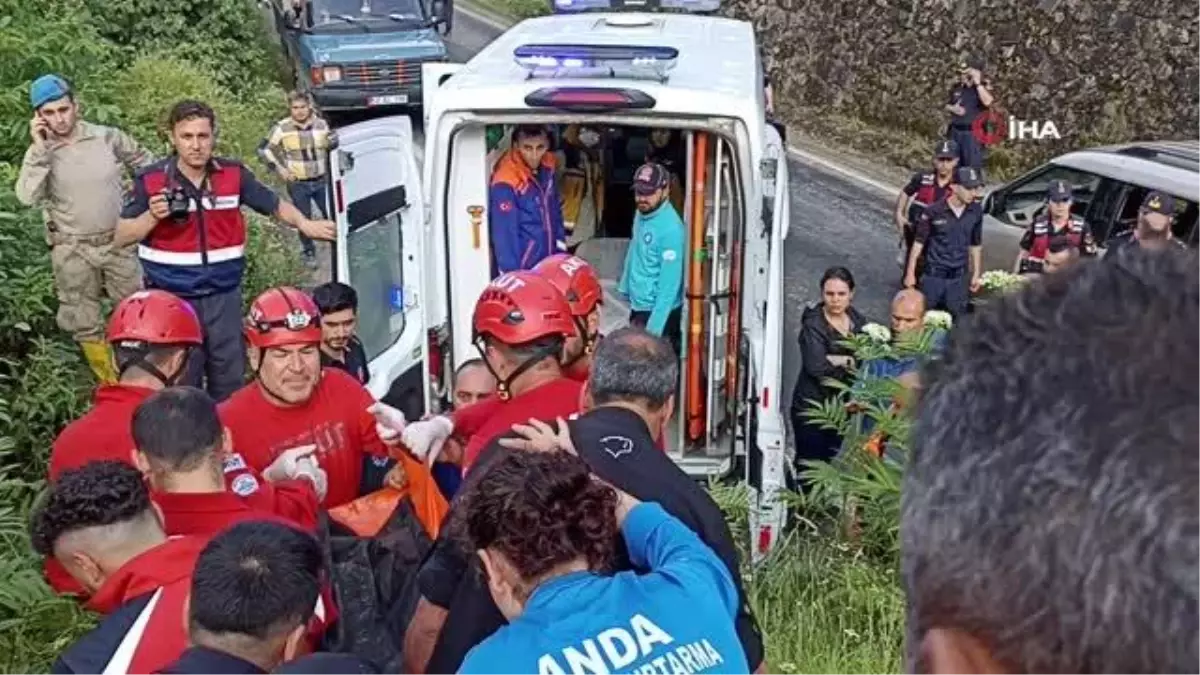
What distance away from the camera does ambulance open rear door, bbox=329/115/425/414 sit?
610 cm

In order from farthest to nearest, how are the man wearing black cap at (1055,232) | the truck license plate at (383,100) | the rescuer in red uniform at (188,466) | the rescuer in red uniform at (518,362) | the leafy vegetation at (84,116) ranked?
the truck license plate at (383,100), the man wearing black cap at (1055,232), the leafy vegetation at (84,116), the rescuer in red uniform at (518,362), the rescuer in red uniform at (188,466)

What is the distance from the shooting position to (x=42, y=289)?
7.35 meters

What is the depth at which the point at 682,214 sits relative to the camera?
6852 mm

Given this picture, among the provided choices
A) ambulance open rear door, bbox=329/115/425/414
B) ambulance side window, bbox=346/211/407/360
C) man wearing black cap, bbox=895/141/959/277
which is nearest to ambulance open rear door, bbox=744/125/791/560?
ambulance open rear door, bbox=329/115/425/414

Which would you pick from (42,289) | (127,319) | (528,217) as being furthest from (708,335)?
(42,289)

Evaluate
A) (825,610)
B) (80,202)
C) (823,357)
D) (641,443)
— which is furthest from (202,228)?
(641,443)

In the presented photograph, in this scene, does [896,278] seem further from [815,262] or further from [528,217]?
[528,217]

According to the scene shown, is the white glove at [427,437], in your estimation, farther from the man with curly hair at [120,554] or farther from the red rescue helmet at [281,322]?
the man with curly hair at [120,554]

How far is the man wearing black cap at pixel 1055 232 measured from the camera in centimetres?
836

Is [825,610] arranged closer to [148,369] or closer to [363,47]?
[148,369]

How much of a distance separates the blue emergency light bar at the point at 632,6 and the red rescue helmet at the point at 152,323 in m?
6.49

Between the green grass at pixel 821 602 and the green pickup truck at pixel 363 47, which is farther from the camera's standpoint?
the green pickup truck at pixel 363 47

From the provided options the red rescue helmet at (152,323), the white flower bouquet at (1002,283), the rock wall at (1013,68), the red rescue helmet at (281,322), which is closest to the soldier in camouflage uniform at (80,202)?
the red rescue helmet at (152,323)

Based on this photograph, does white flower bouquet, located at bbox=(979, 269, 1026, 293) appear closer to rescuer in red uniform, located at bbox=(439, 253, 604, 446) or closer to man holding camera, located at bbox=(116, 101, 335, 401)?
rescuer in red uniform, located at bbox=(439, 253, 604, 446)
